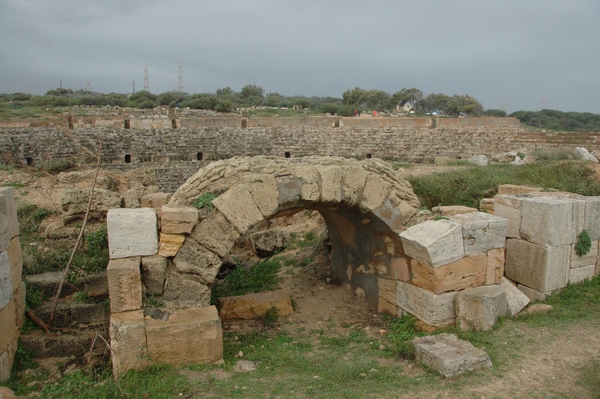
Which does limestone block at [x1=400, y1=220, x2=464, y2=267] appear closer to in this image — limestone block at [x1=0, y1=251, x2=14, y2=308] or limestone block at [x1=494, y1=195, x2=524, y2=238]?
limestone block at [x1=494, y1=195, x2=524, y2=238]

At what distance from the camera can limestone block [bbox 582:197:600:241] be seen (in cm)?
589

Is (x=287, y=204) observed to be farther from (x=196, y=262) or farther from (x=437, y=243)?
(x=437, y=243)

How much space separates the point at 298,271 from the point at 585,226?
14.4 ft

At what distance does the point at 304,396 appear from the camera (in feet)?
13.2

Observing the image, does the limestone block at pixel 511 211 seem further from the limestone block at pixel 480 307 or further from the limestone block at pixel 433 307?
the limestone block at pixel 433 307

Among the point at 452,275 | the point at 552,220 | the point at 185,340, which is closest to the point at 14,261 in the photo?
the point at 185,340

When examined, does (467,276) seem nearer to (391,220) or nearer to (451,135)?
(391,220)

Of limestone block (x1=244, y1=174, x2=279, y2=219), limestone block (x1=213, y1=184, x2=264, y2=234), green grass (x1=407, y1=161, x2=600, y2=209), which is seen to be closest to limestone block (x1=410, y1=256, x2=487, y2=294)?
limestone block (x1=244, y1=174, x2=279, y2=219)

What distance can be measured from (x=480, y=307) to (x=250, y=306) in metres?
2.93

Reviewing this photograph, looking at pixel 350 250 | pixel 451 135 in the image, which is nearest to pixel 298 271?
pixel 350 250

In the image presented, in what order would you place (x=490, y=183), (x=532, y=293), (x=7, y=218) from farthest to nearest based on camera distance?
(x=490, y=183)
(x=532, y=293)
(x=7, y=218)

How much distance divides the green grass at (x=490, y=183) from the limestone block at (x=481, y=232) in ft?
11.6

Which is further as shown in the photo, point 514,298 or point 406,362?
point 514,298

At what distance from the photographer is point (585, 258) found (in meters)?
5.98
